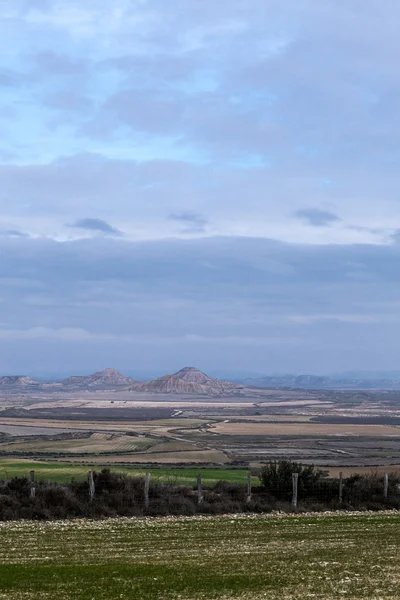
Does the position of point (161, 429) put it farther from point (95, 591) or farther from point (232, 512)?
point (95, 591)

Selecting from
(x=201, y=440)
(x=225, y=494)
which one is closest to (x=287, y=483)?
(x=225, y=494)

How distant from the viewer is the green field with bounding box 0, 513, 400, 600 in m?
12.1

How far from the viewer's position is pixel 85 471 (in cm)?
4812

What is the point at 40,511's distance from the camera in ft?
78.2

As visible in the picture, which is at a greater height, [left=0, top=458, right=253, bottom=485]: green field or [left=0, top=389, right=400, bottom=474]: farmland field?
[left=0, top=458, right=253, bottom=485]: green field

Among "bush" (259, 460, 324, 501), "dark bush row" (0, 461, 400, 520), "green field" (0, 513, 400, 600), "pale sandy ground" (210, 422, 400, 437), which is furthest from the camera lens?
"pale sandy ground" (210, 422, 400, 437)

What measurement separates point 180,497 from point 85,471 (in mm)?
22718

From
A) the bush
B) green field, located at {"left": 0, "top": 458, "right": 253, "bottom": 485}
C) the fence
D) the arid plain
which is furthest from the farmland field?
the bush

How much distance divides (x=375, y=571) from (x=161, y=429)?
87758 mm

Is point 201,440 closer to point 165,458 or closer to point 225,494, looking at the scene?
point 165,458

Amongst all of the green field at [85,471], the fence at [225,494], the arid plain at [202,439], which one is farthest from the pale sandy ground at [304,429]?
the fence at [225,494]

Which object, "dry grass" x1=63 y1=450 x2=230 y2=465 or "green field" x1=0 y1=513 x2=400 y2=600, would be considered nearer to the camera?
"green field" x1=0 y1=513 x2=400 y2=600

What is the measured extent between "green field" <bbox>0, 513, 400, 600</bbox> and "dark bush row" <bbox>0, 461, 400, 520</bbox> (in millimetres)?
1863

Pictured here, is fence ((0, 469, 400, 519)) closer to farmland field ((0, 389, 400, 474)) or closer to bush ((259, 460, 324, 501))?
bush ((259, 460, 324, 501))
